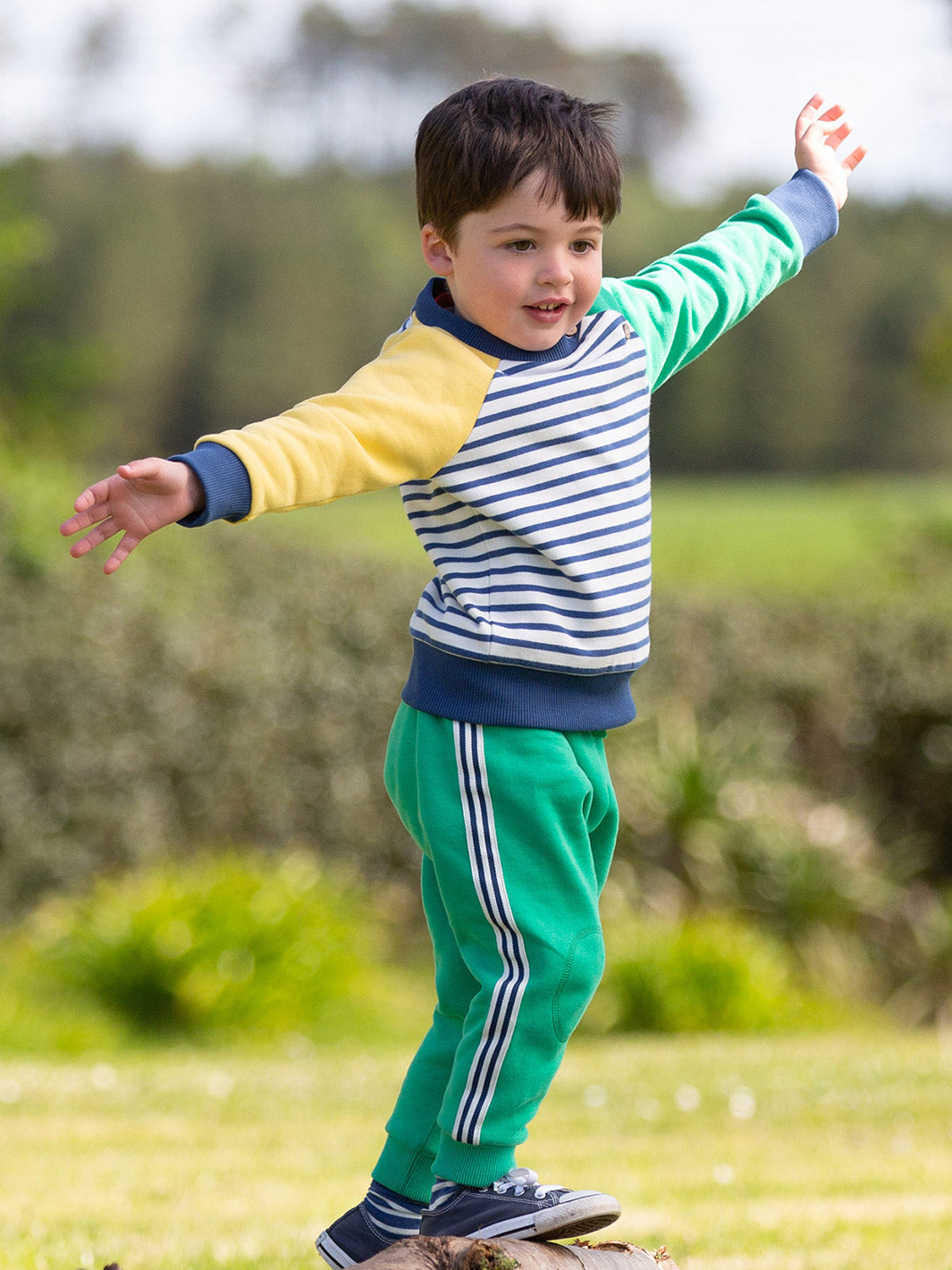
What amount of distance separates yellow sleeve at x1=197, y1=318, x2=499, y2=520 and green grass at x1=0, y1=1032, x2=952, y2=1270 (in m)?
→ 1.95

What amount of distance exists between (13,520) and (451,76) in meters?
20.1

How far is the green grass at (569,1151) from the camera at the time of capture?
3539 millimetres

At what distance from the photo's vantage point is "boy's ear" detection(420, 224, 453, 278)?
2266 mm

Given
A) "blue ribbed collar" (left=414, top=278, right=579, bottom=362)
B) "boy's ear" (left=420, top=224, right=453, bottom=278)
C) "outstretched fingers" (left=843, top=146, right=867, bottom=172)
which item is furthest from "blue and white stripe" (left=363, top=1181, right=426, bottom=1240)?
"outstretched fingers" (left=843, top=146, right=867, bottom=172)

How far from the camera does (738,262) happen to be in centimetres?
266

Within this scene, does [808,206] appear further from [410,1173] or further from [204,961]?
[204,961]

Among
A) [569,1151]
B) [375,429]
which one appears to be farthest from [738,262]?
[569,1151]

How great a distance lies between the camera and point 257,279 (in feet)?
81.1

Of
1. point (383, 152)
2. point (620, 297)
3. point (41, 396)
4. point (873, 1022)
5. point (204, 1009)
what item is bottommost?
point (873, 1022)

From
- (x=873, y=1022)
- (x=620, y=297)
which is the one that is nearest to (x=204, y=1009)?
(x=873, y=1022)

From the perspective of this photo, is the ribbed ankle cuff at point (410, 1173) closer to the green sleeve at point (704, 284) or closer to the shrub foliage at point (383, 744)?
the green sleeve at point (704, 284)

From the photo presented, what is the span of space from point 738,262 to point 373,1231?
1840 millimetres

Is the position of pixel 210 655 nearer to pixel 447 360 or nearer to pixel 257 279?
pixel 447 360

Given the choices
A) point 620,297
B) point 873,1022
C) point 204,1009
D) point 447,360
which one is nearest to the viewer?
point 447,360
